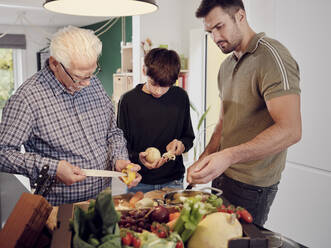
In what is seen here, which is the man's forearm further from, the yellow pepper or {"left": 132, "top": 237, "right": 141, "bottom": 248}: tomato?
{"left": 132, "top": 237, "right": 141, "bottom": 248}: tomato

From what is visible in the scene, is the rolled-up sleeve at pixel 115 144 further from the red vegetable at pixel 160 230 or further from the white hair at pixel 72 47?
the red vegetable at pixel 160 230

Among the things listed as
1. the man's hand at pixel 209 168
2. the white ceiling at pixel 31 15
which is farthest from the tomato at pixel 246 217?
the white ceiling at pixel 31 15

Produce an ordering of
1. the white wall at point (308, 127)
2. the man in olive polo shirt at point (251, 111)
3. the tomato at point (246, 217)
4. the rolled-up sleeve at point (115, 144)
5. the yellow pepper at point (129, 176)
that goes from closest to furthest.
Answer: the tomato at point (246, 217), the man in olive polo shirt at point (251, 111), the yellow pepper at point (129, 176), the rolled-up sleeve at point (115, 144), the white wall at point (308, 127)

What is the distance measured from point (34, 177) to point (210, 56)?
369cm

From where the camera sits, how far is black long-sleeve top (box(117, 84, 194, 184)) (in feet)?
7.48

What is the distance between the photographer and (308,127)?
282cm

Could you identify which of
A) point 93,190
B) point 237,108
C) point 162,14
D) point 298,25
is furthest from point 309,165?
point 162,14

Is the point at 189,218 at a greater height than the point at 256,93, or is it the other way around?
the point at 256,93

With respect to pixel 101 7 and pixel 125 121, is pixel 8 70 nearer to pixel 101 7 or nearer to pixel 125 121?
pixel 125 121

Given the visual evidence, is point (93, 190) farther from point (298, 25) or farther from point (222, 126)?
point (298, 25)

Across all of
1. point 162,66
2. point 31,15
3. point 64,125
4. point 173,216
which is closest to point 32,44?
point 31,15

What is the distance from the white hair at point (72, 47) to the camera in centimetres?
166

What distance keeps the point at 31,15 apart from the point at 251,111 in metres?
8.90

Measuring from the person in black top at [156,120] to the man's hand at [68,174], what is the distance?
65 cm
